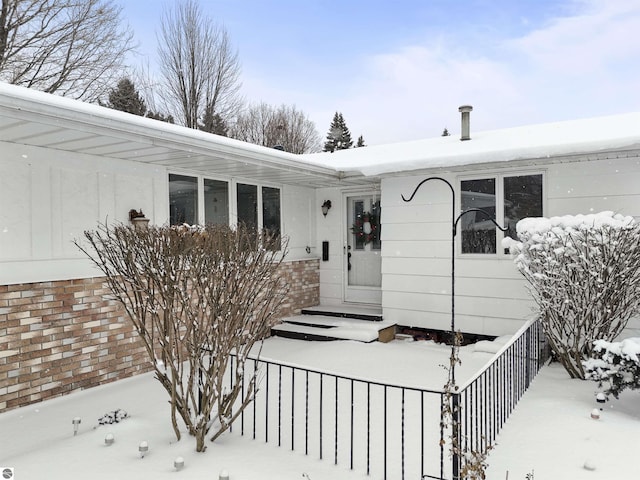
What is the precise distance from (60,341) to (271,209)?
4137 mm

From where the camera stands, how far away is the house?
4684 mm

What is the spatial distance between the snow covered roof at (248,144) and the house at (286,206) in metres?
0.02

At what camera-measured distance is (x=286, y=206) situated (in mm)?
8492

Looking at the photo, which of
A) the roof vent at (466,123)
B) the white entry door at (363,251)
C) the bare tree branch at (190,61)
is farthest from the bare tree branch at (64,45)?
the roof vent at (466,123)

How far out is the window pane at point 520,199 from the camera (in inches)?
258


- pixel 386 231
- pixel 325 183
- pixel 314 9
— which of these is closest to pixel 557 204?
pixel 386 231

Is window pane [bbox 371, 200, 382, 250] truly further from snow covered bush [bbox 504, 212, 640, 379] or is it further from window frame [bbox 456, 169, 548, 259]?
snow covered bush [bbox 504, 212, 640, 379]

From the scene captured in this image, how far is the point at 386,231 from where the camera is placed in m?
7.74

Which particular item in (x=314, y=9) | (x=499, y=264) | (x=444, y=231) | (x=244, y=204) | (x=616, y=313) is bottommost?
(x=616, y=313)

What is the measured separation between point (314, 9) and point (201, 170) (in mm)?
10274

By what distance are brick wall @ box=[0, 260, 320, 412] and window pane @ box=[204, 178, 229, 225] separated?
6.62ft

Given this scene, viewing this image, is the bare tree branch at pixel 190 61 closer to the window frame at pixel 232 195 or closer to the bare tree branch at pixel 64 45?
the bare tree branch at pixel 64 45

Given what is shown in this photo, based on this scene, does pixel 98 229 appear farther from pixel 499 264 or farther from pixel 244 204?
pixel 499 264

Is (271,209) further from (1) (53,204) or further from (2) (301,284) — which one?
(1) (53,204)
